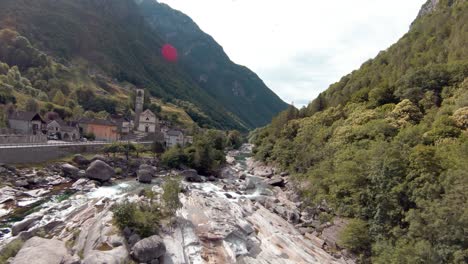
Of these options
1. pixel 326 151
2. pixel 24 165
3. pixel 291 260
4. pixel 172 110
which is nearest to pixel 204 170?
pixel 326 151

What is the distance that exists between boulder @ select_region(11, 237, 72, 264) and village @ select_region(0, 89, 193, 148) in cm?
4771

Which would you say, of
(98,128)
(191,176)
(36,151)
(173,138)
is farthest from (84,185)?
(98,128)

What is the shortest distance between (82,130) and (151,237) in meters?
93.2

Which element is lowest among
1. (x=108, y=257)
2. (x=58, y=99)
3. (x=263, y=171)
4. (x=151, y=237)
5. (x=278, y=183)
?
(x=278, y=183)

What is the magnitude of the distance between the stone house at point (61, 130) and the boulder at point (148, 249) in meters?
81.3

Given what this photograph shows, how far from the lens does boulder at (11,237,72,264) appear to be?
20.1 metres

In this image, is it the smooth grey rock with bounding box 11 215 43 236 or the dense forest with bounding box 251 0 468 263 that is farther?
the smooth grey rock with bounding box 11 215 43 236

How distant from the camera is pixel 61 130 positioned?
9194 cm

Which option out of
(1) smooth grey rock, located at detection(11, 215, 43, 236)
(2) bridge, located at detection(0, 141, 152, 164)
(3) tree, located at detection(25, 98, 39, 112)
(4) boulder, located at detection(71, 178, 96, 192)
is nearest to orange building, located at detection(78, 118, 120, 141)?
(3) tree, located at detection(25, 98, 39, 112)

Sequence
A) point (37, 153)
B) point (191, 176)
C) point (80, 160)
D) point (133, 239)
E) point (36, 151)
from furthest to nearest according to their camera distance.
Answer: point (191, 176), point (80, 160), point (37, 153), point (36, 151), point (133, 239)

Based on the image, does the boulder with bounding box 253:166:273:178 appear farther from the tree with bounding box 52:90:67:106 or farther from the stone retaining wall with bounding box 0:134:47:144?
the tree with bounding box 52:90:67:106

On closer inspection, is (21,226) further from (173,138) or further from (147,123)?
(147,123)

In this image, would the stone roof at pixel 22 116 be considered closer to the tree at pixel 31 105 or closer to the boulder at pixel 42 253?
the tree at pixel 31 105

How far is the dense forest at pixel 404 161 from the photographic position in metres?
25.2
